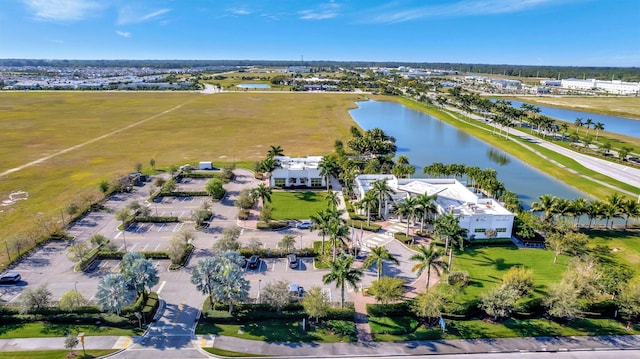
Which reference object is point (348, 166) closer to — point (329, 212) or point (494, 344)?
point (329, 212)

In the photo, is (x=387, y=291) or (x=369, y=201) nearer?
→ (x=387, y=291)

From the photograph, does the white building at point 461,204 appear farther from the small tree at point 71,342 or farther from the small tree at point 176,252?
the small tree at point 71,342

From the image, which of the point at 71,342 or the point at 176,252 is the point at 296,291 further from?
the point at 71,342

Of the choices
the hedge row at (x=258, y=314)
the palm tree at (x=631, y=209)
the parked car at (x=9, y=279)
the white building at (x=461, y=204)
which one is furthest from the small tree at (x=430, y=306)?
the parked car at (x=9, y=279)

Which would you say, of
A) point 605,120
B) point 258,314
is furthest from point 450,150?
point 605,120

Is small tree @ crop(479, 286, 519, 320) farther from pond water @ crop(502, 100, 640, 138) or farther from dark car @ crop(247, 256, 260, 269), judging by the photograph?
pond water @ crop(502, 100, 640, 138)
